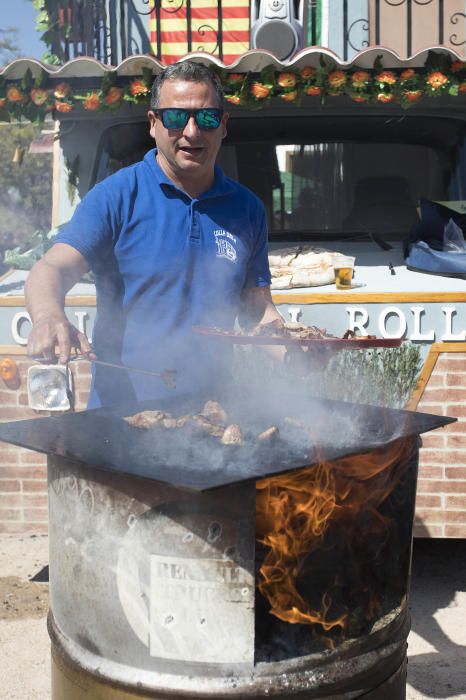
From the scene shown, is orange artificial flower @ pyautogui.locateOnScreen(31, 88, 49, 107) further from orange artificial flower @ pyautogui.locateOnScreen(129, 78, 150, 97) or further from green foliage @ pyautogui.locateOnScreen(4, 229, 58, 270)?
green foliage @ pyautogui.locateOnScreen(4, 229, 58, 270)

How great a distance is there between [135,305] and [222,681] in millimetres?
1427

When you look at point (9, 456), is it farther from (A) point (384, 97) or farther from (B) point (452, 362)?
(A) point (384, 97)

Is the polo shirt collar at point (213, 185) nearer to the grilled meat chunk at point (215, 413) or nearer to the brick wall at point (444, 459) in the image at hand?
the grilled meat chunk at point (215, 413)

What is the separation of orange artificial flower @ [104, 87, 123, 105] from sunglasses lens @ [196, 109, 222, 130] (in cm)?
229

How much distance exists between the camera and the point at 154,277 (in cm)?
299

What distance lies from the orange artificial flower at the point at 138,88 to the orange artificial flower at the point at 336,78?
1.13 metres

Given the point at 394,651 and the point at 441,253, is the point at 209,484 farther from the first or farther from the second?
the point at 441,253

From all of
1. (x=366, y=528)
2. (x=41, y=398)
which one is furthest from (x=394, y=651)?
(x=41, y=398)

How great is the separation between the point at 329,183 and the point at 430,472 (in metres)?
2.10

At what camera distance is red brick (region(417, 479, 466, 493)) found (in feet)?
14.5

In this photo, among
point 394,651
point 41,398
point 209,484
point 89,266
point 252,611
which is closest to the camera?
point 209,484

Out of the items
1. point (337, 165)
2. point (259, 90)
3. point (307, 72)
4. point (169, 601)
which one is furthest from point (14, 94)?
point (169, 601)

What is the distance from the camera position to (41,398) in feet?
14.7

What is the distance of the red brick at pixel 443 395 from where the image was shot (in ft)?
14.2
